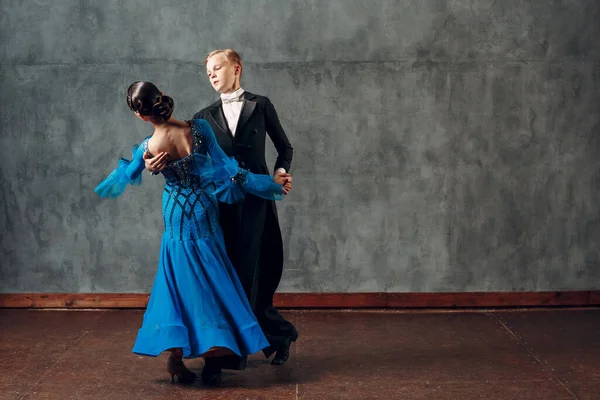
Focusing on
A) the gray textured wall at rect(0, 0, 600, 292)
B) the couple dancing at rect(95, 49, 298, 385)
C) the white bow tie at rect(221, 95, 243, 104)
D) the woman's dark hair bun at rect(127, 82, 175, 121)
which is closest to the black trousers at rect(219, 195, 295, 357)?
the couple dancing at rect(95, 49, 298, 385)

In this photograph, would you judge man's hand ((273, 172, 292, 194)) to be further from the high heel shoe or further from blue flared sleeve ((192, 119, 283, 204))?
the high heel shoe

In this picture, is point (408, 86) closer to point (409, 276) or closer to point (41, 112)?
point (409, 276)

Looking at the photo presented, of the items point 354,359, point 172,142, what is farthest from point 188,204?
point 354,359

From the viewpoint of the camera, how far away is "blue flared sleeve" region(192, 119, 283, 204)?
416cm

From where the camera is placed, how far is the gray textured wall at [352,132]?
18.8 ft

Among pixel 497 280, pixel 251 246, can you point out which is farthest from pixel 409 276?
pixel 251 246

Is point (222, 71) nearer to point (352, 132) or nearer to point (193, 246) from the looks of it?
point (193, 246)

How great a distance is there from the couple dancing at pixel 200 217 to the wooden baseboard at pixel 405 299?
147cm

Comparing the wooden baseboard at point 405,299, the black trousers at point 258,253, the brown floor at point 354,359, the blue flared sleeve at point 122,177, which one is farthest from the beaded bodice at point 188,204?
the wooden baseboard at point 405,299

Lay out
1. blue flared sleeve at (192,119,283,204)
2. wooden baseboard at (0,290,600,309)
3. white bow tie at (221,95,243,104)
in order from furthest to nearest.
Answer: wooden baseboard at (0,290,600,309) → white bow tie at (221,95,243,104) → blue flared sleeve at (192,119,283,204)

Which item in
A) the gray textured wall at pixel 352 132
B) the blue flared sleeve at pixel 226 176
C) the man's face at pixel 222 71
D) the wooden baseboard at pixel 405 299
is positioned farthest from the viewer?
the wooden baseboard at pixel 405 299

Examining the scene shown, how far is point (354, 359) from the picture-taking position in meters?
4.75

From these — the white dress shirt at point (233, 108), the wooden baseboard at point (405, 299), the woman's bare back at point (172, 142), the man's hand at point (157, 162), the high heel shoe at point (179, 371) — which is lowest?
the wooden baseboard at point (405, 299)

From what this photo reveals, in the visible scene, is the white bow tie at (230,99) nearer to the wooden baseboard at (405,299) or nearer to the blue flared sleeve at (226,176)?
the blue flared sleeve at (226,176)
